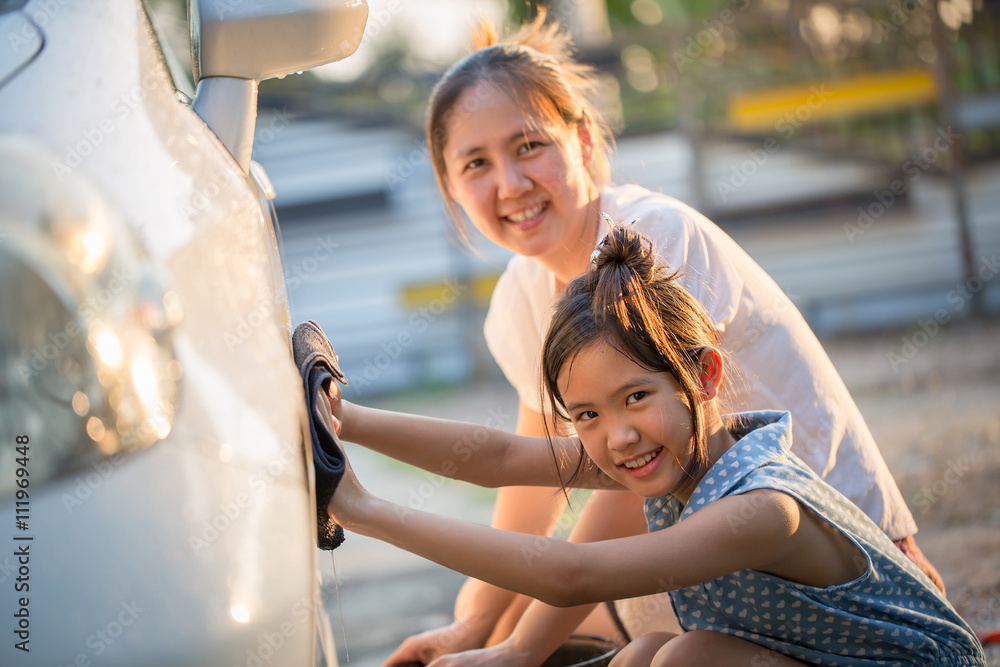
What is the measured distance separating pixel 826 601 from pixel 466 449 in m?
0.69

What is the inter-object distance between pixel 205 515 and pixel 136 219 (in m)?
0.42

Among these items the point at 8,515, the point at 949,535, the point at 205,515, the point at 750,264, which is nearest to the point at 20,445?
the point at 8,515

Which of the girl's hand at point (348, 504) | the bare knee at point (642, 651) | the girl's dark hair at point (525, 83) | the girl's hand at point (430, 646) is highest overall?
the girl's dark hair at point (525, 83)

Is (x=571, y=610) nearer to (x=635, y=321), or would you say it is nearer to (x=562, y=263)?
(x=635, y=321)

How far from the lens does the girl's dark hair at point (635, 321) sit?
139 cm

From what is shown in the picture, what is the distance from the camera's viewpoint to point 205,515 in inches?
41.2

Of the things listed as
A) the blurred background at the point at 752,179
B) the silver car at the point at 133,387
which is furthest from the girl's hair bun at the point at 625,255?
the blurred background at the point at 752,179

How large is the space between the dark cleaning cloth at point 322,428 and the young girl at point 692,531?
1.2 inches

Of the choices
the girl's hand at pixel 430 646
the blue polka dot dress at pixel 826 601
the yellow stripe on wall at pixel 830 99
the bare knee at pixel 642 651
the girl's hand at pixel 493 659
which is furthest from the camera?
the yellow stripe on wall at pixel 830 99

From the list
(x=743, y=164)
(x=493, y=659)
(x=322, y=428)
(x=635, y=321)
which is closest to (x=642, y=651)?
(x=493, y=659)

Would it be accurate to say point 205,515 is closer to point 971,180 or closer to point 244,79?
point 244,79

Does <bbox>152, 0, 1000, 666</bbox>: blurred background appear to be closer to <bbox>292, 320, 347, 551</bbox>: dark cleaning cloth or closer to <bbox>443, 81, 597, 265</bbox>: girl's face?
<bbox>443, 81, 597, 265</bbox>: girl's face

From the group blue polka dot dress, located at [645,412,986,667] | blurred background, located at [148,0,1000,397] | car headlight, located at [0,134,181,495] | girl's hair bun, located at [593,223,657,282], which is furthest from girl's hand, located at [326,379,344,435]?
blurred background, located at [148,0,1000,397]

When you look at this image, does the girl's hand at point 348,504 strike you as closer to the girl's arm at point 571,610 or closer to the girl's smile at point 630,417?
the girl's smile at point 630,417
